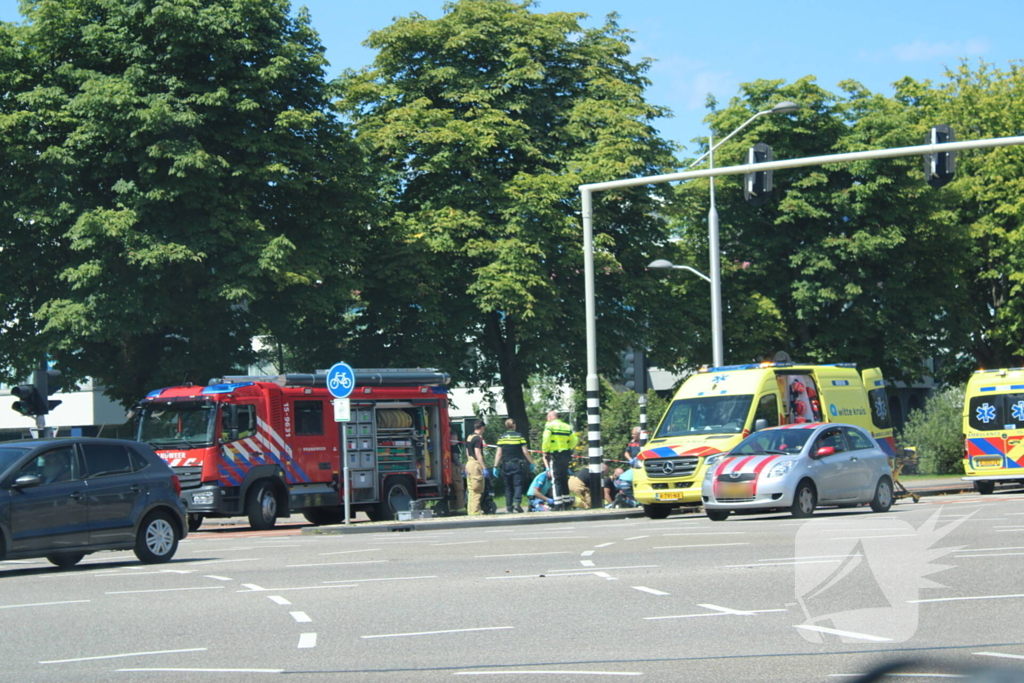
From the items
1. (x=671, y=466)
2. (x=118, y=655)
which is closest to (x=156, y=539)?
(x=118, y=655)

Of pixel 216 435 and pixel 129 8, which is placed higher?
pixel 129 8

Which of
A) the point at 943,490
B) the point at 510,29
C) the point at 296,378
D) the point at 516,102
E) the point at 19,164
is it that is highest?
the point at 510,29

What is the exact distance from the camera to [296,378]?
25797mm

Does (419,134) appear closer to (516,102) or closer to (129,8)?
(516,102)

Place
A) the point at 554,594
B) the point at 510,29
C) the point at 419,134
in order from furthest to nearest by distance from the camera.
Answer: the point at 510,29 → the point at 419,134 → the point at 554,594

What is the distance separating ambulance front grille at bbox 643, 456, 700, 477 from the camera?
2302cm

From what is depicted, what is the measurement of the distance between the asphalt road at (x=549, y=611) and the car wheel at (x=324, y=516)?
10.4 metres

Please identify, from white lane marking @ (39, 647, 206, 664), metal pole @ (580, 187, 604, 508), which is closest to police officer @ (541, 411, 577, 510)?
metal pole @ (580, 187, 604, 508)

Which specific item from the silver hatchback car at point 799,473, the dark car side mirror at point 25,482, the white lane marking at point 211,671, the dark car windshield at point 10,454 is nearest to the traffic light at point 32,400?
the dark car windshield at point 10,454

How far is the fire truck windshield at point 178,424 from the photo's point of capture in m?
24.8

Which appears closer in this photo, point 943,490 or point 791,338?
point 943,490

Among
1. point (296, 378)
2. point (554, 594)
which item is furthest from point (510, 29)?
point (554, 594)

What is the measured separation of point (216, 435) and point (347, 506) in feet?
9.74

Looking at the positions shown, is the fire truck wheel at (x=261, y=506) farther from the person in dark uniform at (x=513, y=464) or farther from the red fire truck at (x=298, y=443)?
the person in dark uniform at (x=513, y=464)
